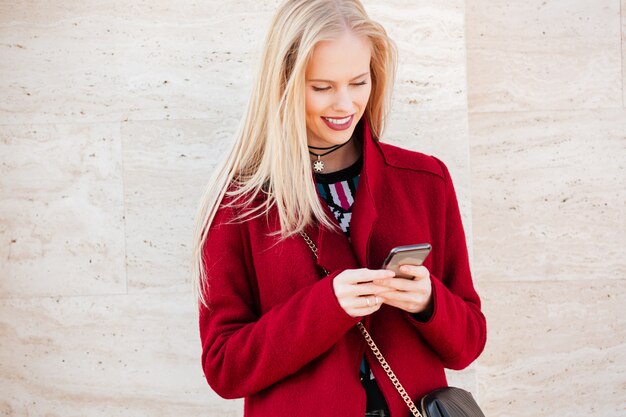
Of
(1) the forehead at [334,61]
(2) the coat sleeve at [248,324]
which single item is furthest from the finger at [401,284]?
(1) the forehead at [334,61]

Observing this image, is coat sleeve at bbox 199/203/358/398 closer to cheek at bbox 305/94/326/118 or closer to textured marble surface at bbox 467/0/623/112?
cheek at bbox 305/94/326/118

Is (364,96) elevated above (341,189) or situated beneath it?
elevated above

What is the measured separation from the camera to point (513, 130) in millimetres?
3338

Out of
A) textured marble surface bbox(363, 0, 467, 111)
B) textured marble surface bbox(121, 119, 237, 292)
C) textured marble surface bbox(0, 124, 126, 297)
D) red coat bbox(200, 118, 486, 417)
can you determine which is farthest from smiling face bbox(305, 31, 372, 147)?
textured marble surface bbox(0, 124, 126, 297)

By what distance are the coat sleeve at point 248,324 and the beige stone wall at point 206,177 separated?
90 cm

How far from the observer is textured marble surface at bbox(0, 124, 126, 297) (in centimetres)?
308

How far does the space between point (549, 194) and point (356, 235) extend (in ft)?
4.90

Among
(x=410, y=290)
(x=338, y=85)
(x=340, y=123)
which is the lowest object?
(x=410, y=290)

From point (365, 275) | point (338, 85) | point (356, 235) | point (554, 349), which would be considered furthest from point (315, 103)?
point (554, 349)

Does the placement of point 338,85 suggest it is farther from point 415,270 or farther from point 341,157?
point 415,270

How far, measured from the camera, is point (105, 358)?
3.14 meters

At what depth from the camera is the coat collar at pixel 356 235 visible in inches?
83.3

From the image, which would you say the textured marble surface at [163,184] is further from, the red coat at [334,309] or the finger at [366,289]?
the finger at [366,289]

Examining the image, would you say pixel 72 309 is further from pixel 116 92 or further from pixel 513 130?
pixel 513 130
